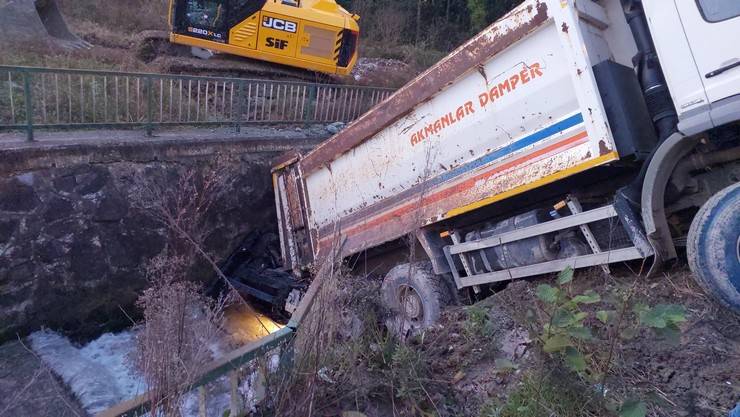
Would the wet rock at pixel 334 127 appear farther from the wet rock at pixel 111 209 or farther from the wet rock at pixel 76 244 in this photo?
the wet rock at pixel 111 209

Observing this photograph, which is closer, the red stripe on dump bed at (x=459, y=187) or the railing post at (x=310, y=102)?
the red stripe on dump bed at (x=459, y=187)

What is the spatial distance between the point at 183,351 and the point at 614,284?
2.85 m

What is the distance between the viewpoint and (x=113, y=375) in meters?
5.72

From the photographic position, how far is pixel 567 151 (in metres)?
3.78

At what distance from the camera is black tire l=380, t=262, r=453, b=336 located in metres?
4.81

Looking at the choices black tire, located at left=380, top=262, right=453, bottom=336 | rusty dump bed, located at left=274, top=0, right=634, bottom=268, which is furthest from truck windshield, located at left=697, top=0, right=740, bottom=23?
black tire, located at left=380, top=262, right=453, bottom=336

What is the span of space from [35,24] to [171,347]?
11.6 meters

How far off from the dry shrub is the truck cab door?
308 centimetres

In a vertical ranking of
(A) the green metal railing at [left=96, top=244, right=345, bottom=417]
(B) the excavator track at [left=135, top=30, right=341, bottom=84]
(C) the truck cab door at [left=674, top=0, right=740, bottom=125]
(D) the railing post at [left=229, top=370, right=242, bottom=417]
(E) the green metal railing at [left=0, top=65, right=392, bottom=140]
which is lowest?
(D) the railing post at [left=229, top=370, right=242, bottom=417]

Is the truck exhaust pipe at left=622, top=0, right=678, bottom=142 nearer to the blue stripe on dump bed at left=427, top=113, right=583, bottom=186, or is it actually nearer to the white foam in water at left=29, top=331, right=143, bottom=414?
the blue stripe on dump bed at left=427, top=113, right=583, bottom=186

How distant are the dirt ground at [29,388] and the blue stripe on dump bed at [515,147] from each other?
3.34m

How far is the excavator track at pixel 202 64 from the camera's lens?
36.5 feet

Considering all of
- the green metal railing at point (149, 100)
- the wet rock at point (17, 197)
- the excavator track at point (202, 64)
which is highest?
the excavator track at point (202, 64)

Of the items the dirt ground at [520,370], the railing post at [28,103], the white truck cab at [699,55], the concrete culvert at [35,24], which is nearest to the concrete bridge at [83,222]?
the railing post at [28,103]
